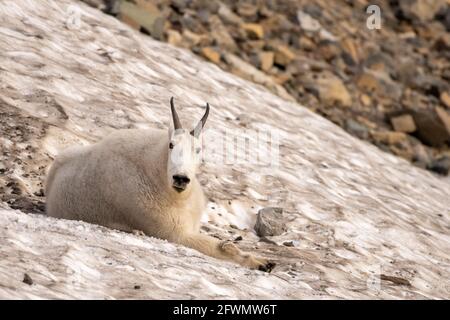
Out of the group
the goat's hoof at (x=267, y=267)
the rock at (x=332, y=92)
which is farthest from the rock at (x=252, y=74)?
the goat's hoof at (x=267, y=267)

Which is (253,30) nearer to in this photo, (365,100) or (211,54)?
(211,54)

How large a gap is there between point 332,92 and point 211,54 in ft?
10.5

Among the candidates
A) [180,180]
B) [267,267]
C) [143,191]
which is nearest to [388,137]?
[267,267]

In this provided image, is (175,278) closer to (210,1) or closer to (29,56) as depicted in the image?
(29,56)

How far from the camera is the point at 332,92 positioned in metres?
21.6

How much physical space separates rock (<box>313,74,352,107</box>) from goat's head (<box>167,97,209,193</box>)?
12.4 m

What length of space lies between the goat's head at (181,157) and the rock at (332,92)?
12438 mm

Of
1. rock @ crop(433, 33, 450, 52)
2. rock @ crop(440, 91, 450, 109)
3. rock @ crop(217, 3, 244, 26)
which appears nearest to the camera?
rock @ crop(217, 3, 244, 26)

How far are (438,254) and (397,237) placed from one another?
535mm

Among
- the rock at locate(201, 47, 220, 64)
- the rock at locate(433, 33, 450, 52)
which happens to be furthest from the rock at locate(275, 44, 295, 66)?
the rock at locate(433, 33, 450, 52)

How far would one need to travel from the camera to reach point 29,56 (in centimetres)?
1340

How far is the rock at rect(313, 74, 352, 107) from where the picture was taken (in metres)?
21.4

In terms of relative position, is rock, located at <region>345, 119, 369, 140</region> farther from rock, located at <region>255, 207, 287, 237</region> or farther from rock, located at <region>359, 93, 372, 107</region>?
rock, located at <region>255, 207, 287, 237</region>
